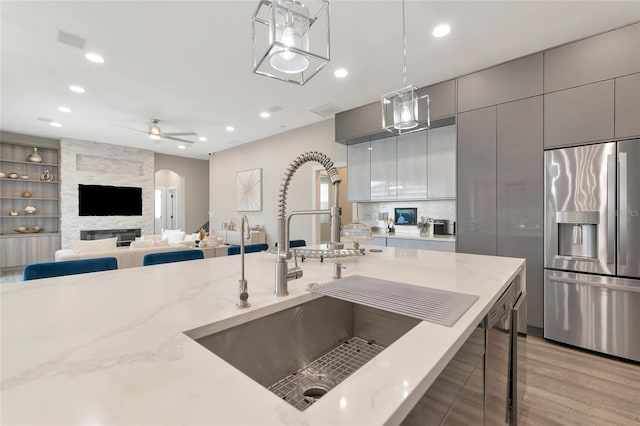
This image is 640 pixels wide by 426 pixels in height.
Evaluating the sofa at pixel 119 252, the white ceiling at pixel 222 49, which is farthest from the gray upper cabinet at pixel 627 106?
the sofa at pixel 119 252

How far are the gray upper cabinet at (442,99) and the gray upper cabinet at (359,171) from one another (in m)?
1.11

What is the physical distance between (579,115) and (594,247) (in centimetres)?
122

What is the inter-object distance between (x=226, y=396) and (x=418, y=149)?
12.7 feet

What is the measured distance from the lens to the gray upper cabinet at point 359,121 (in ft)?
13.1

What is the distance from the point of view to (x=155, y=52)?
2.91m

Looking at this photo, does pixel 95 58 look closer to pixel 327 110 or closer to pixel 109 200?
pixel 327 110

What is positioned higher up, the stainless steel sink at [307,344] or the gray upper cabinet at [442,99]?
the gray upper cabinet at [442,99]

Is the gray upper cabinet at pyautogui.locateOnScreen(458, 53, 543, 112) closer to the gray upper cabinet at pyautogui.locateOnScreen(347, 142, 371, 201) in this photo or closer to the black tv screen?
the gray upper cabinet at pyautogui.locateOnScreen(347, 142, 371, 201)

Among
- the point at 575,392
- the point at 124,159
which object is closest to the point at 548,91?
the point at 575,392

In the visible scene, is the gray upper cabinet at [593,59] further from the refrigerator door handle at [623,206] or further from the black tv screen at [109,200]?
the black tv screen at [109,200]

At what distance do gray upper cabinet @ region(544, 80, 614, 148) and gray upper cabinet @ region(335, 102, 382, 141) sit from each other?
73.7 inches

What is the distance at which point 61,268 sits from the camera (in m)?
1.65

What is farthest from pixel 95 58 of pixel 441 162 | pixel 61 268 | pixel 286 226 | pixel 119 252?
pixel 441 162

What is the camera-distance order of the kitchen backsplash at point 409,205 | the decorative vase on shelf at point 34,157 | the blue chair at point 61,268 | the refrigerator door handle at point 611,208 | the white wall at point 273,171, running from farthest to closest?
the decorative vase on shelf at point 34,157 → the white wall at point 273,171 → the kitchen backsplash at point 409,205 → the refrigerator door handle at point 611,208 → the blue chair at point 61,268
